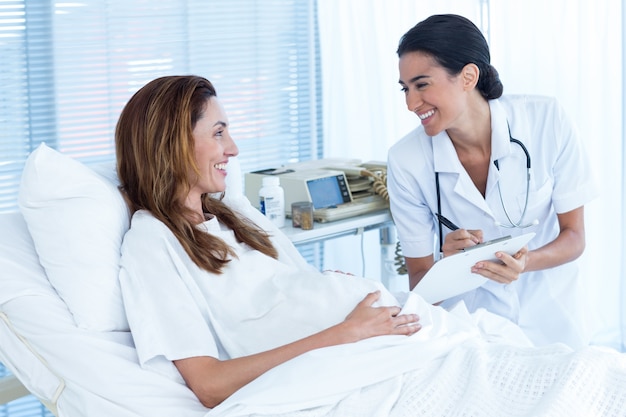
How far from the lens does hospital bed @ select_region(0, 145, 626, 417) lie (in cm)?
156

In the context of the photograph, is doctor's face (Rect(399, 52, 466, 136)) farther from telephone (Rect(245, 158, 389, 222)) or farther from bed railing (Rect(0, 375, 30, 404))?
bed railing (Rect(0, 375, 30, 404))

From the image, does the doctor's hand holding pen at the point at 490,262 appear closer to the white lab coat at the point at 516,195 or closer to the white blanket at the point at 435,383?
the white lab coat at the point at 516,195

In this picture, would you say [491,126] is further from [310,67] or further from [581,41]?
[310,67]

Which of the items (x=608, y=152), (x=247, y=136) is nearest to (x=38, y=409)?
(x=247, y=136)

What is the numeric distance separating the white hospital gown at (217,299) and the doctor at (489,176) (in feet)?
1.62

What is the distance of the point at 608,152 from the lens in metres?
3.53

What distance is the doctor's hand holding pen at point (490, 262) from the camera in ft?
7.01

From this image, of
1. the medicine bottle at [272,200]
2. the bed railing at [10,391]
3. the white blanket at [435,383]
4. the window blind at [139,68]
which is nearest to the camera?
the white blanket at [435,383]

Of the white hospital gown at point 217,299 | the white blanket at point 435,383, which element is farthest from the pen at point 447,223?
the white blanket at point 435,383

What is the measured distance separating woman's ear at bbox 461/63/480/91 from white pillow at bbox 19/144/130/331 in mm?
977

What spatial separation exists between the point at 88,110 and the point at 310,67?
1111 mm

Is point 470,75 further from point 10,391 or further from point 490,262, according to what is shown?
point 10,391

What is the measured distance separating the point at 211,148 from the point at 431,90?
637mm

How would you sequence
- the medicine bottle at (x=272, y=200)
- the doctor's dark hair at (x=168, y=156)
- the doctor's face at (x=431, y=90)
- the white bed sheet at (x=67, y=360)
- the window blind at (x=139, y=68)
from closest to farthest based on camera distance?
the white bed sheet at (x=67, y=360)
the doctor's dark hair at (x=168, y=156)
the doctor's face at (x=431, y=90)
the medicine bottle at (x=272, y=200)
the window blind at (x=139, y=68)
